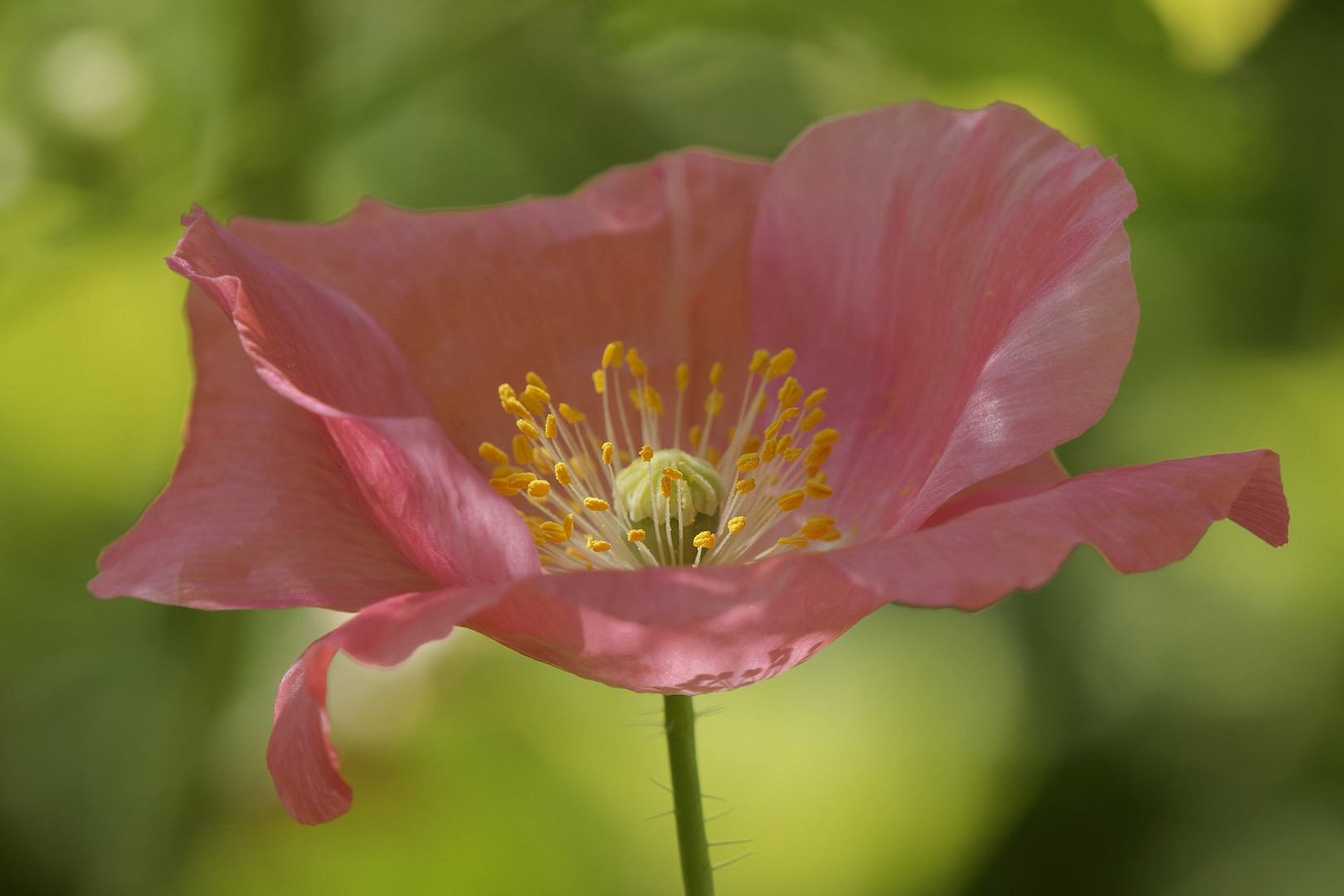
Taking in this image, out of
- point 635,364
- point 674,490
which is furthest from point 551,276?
point 674,490

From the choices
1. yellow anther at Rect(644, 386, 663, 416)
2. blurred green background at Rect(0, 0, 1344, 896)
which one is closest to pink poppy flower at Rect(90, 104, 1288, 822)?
yellow anther at Rect(644, 386, 663, 416)

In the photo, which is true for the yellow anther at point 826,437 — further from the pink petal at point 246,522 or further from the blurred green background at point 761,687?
the blurred green background at point 761,687

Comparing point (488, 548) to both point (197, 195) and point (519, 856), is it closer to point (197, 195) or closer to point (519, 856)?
point (197, 195)

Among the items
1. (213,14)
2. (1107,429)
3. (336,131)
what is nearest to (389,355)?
(336,131)

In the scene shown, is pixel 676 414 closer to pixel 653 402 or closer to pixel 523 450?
pixel 653 402

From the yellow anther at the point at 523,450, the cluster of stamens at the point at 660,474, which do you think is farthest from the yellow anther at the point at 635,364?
the yellow anther at the point at 523,450

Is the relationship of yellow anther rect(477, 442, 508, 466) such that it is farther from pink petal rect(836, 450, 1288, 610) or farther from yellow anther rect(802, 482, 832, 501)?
pink petal rect(836, 450, 1288, 610)
